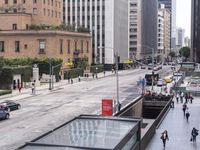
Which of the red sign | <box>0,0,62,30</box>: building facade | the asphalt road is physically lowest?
the asphalt road

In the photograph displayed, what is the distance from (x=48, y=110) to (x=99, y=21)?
97917 millimetres

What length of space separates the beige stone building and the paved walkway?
170ft

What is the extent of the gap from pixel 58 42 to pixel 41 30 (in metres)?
4.50

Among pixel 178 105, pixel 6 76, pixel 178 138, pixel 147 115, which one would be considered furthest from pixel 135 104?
pixel 6 76

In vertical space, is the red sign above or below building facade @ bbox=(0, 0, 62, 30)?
below

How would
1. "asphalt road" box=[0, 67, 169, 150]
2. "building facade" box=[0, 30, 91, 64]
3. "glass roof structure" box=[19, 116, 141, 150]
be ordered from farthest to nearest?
"building facade" box=[0, 30, 91, 64] < "asphalt road" box=[0, 67, 169, 150] < "glass roof structure" box=[19, 116, 141, 150]

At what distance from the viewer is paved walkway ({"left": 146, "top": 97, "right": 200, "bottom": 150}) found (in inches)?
1248

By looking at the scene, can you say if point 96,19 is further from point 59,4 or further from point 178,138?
point 178,138

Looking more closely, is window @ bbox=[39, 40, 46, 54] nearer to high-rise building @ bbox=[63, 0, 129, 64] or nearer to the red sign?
high-rise building @ bbox=[63, 0, 129, 64]

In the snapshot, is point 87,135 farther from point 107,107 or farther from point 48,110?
point 48,110

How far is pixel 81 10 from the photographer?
15200 cm

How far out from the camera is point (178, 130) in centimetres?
3753

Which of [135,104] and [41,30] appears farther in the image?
[41,30]

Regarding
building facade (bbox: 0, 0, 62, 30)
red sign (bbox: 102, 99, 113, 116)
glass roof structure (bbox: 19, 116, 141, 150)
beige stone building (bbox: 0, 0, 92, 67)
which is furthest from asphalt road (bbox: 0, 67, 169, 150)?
building facade (bbox: 0, 0, 62, 30)
